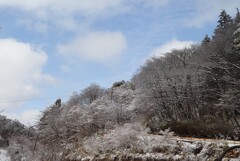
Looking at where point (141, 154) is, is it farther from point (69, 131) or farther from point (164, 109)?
point (69, 131)

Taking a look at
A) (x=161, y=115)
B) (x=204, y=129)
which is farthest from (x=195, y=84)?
(x=204, y=129)

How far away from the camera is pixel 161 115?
153 feet

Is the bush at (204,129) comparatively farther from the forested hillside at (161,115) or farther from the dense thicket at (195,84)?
the dense thicket at (195,84)

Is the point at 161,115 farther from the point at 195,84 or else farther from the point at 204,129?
the point at 204,129

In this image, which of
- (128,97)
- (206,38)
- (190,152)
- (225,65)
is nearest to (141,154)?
(190,152)

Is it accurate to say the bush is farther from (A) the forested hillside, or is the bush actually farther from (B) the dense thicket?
(B) the dense thicket

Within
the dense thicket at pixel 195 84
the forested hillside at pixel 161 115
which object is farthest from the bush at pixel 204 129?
the dense thicket at pixel 195 84

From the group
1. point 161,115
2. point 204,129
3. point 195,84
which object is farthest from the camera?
point 161,115

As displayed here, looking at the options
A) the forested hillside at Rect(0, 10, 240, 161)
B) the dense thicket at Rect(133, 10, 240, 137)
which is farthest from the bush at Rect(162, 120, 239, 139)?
the dense thicket at Rect(133, 10, 240, 137)

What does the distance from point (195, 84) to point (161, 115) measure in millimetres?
5810

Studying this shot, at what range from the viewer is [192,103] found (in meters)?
44.9

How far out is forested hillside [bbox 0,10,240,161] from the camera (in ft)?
82.4

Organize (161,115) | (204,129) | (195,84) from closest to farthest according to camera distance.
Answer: (204,129) → (195,84) → (161,115)

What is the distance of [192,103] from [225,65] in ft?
21.2
